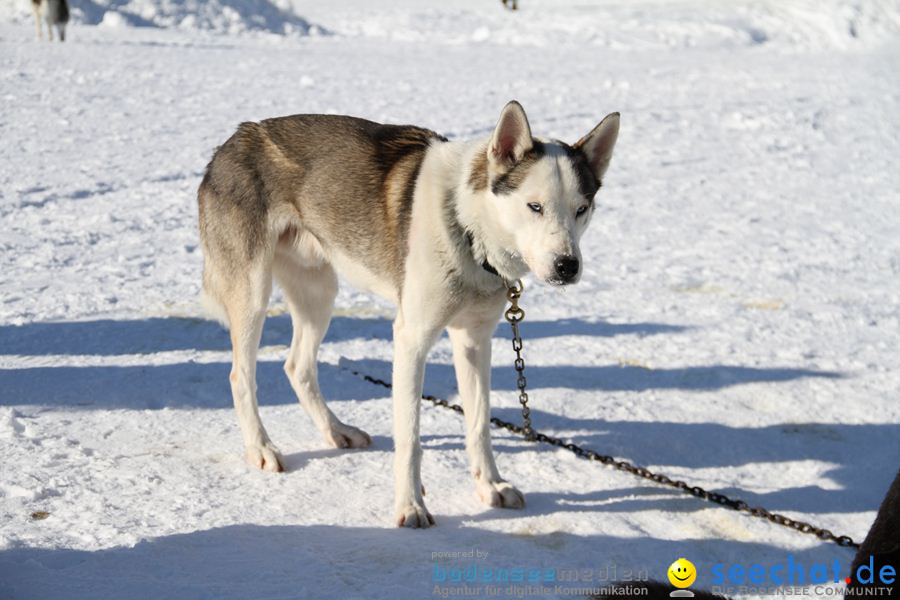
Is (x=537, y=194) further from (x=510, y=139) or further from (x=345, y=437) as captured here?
(x=345, y=437)

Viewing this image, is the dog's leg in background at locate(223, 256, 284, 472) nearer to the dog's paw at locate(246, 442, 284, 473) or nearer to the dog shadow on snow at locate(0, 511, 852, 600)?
the dog's paw at locate(246, 442, 284, 473)

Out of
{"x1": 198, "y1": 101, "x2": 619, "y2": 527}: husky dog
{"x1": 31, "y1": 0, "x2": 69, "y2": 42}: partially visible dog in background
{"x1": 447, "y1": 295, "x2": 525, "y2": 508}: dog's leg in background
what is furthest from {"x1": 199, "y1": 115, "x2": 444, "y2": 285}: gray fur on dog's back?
{"x1": 31, "y1": 0, "x2": 69, "y2": 42}: partially visible dog in background

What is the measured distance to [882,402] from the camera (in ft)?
16.0

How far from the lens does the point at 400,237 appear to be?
3.68 metres

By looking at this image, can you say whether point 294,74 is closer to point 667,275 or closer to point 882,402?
point 667,275

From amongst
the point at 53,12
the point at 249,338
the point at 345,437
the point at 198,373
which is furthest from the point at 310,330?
the point at 53,12

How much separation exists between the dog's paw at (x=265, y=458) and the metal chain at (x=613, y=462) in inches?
38.0

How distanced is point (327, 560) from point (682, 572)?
1186mm

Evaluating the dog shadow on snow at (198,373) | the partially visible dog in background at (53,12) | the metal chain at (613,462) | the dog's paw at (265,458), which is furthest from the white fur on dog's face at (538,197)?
the partially visible dog in background at (53,12)

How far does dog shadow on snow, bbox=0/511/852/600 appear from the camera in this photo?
295cm

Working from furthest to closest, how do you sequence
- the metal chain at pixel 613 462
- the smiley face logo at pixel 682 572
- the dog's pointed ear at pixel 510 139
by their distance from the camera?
1. the metal chain at pixel 613 462
2. the dog's pointed ear at pixel 510 139
3. the smiley face logo at pixel 682 572

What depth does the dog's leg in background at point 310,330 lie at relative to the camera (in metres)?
4.22

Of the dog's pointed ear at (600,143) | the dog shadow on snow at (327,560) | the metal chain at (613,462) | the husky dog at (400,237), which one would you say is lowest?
the dog shadow on snow at (327,560)

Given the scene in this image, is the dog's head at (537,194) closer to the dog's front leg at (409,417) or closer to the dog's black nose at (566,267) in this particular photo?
the dog's black nose at (566,267)
